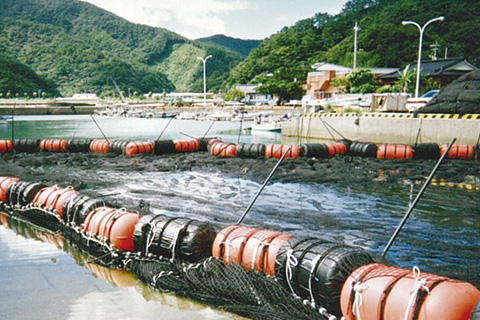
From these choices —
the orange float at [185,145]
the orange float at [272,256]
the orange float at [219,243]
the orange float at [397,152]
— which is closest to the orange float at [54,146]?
the orange float at [185,145]

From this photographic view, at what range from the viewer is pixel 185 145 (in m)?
16.1

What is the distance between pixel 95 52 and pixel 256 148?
158083 mm

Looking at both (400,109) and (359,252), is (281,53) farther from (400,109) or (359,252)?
(359,252)

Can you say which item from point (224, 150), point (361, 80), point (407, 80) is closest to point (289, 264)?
point (224, 150)

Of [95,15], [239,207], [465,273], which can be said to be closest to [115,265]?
[239,207]

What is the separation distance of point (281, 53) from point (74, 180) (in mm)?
85457

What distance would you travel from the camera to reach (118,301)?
4.45 meters

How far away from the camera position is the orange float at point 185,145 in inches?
625

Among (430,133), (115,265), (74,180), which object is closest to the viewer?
(115,265)

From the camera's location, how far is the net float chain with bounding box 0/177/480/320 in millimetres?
2924

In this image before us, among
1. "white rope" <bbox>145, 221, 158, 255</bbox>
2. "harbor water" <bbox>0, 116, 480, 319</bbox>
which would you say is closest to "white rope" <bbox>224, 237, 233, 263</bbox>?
"harbor water" <bbox>0, 116, 480, 319</bbox>

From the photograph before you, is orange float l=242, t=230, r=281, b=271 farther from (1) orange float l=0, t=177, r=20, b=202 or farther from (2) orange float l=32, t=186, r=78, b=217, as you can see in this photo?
(1) orange float l=0, t=177, r=20, b=202

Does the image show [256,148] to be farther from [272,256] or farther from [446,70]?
[446,70]

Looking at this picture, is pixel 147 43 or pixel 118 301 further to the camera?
pixel 147 43
